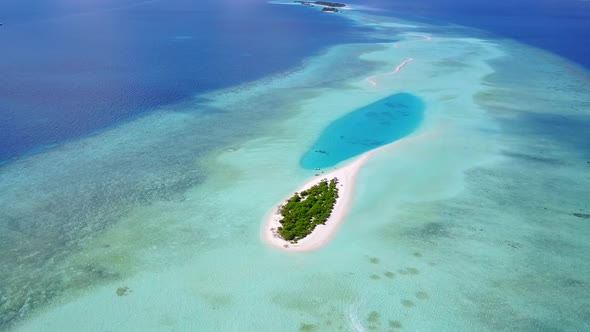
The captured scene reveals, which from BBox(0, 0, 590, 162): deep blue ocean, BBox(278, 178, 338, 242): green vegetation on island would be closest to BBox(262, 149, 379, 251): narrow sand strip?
BBox(278, 178, 338, 242): green vegetation on island

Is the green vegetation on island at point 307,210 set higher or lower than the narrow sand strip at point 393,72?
lower

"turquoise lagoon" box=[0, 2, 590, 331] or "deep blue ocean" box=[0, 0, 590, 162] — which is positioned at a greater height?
"deep blue ocean" box=[0, 0, 590, 162]

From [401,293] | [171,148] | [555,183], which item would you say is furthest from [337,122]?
[401,293]

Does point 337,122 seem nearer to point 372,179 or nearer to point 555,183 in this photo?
point 372,179

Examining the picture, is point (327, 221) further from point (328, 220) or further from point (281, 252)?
point (281, 252)

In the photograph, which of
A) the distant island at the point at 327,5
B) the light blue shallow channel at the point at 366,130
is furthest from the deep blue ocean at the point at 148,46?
the light blue shallow channel at the point at 366,130

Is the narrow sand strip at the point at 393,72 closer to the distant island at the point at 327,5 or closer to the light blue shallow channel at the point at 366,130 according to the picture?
the light blue shallow channel at the point at 366,130

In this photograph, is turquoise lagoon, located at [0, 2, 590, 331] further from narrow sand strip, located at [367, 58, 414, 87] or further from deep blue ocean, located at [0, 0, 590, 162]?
narrow sand strip, located at [367, 58, 414, 87]
